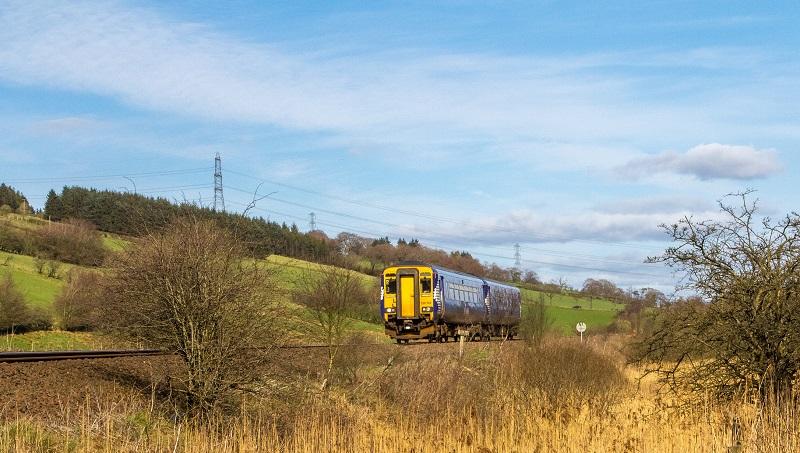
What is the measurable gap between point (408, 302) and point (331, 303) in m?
11.1

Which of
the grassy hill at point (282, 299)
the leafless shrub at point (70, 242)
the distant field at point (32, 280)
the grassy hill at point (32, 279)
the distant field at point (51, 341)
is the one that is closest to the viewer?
the grassy hill at point (282, 299)

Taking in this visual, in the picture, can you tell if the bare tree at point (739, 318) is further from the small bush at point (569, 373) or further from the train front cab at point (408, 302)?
the train front cab at point (408, 302)

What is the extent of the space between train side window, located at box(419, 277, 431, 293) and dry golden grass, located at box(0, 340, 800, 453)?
17225mm

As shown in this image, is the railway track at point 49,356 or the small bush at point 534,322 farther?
the small bush at point 534,322

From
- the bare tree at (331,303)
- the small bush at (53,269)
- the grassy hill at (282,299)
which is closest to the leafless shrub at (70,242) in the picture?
the grassy hill at (282,299)

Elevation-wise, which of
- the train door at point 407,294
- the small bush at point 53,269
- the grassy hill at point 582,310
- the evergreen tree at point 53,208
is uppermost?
the evergreen tree at point 53,208

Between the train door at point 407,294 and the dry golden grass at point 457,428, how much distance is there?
1750 cm

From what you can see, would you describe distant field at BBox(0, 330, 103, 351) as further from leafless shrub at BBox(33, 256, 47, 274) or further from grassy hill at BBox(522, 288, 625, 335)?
grassy hill at BBox(522, 288, 625, 335)

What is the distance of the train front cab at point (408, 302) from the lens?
118 feet

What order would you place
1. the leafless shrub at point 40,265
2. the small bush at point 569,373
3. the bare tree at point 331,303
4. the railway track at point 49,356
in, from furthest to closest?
the leafless shrub at point 40,265 < the bare tree at point 331,303 < the railway track at point 49,356 < the small bush at point 569,373

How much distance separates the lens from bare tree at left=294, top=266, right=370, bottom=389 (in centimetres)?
2534

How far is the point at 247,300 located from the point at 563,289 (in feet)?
286

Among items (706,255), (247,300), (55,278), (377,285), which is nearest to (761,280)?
(706,255)

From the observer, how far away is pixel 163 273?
1595 cm
